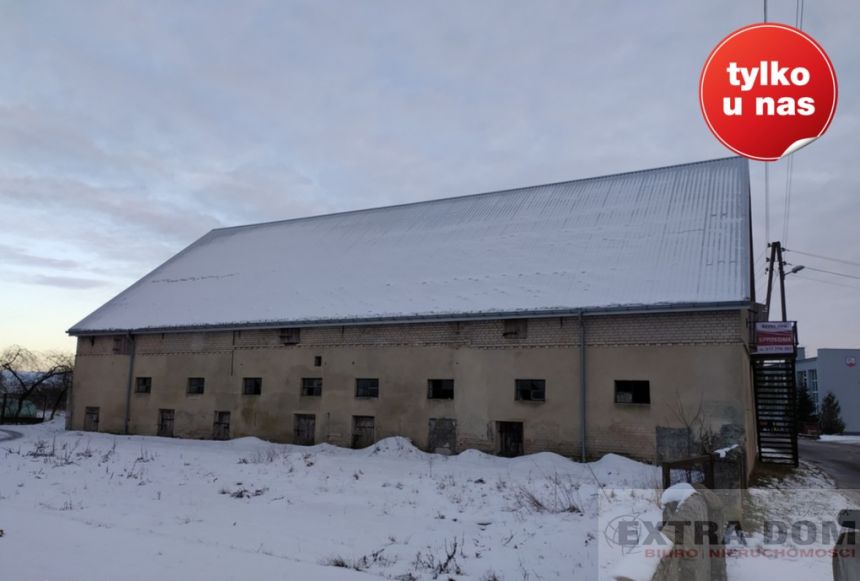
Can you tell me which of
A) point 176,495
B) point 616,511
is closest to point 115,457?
point 176,495

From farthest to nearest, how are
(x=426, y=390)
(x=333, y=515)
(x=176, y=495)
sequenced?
(x=426, y=390) < (x=176, y=495) < (x=333, y=515)

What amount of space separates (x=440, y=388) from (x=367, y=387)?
2681mm

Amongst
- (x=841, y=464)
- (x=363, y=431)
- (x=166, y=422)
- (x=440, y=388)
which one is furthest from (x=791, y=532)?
(x=166, y=422)

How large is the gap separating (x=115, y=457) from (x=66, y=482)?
456 cm

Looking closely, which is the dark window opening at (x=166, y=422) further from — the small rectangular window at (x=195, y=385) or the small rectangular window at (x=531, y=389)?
the small rectangular window at (x=531, y=389)

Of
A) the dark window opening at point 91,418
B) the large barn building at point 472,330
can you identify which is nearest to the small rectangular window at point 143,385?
the large barn building at point 472,330

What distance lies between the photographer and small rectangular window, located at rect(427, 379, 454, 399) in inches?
797

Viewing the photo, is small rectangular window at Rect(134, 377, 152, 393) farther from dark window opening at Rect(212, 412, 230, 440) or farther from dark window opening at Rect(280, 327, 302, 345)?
dark window opening at Rect(280, 327, 302, 345)

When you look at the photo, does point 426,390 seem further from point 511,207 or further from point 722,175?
point 722,175

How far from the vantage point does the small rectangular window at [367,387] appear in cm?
2138

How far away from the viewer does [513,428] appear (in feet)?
62.6

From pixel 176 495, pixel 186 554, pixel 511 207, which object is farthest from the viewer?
pixel 511 207

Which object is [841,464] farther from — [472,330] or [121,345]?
[121,345]

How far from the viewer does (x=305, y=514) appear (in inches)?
466
